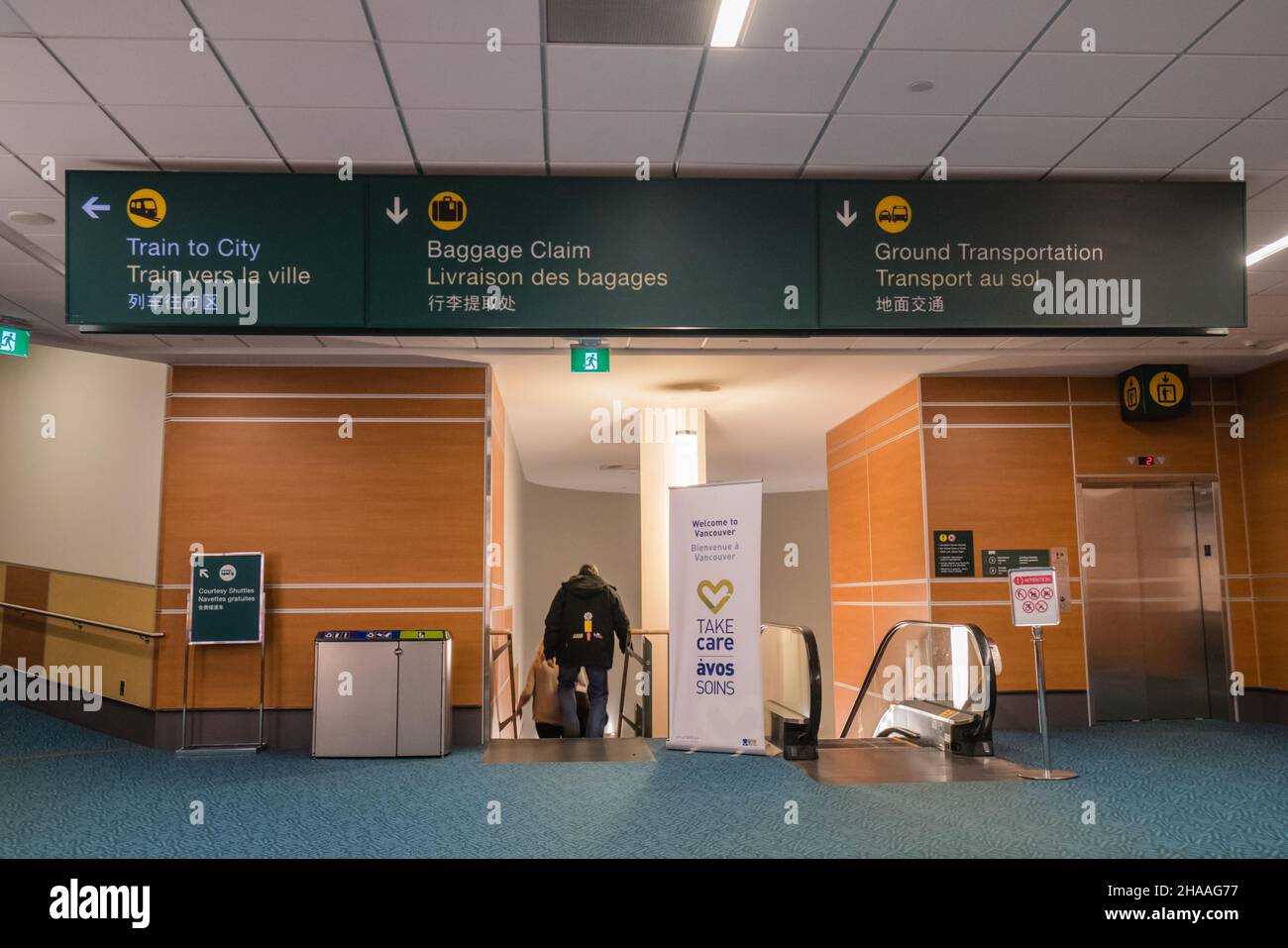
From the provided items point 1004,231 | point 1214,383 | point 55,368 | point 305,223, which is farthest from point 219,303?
point 1214,383

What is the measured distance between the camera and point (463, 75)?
4188 mm

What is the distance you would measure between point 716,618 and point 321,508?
3.55 m

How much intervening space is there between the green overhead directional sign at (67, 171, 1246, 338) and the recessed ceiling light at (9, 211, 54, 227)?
3.15ft

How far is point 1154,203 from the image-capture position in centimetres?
488

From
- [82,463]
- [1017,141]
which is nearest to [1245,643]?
[1017,141]

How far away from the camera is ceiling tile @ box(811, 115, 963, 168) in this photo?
458 centimetres

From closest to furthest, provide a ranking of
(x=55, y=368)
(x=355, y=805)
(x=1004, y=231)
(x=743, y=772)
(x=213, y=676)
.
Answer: (x=1004, y=231)
(x=355, y=805)
(x=743, y=772)
(x=213, y=676)
(x=55, y=368)

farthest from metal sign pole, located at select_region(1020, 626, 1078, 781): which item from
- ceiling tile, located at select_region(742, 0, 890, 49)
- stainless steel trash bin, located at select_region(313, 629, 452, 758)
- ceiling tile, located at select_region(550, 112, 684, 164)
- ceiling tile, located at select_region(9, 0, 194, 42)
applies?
ceiling tile, located at select_region(9, 0, 194, 42)

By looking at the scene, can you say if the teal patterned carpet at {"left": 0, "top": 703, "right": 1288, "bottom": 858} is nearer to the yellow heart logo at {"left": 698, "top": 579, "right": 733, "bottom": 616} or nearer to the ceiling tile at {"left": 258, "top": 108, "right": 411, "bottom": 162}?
the yellow heart logo at {"left": 698, "top": 579, "right": 733, "bottom": 616}

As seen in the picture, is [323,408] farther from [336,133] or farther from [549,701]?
[336,133]

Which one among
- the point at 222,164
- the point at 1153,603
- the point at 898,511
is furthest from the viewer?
the point at 898,511

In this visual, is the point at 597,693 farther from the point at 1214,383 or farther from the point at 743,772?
the point at 1214,383

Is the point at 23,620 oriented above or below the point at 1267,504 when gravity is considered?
below

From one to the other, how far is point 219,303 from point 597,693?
535cm
